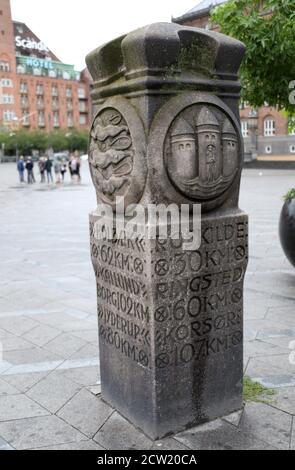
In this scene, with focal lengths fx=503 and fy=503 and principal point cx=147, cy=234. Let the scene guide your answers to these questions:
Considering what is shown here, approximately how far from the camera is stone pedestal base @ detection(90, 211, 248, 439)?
9.78ft

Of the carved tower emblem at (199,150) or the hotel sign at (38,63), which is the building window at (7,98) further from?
the carved tower emblem at (199,150)

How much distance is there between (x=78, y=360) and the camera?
440cm

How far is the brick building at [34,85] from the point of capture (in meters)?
82.6

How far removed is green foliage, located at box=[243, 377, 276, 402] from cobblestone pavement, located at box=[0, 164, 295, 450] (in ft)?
0.21

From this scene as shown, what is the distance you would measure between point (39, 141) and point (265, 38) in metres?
77.9

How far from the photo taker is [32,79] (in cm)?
8819

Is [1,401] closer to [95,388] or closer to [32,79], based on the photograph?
[95,388]

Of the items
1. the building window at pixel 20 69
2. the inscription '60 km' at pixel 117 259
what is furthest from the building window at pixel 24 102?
the inscription '60 km' at pixel 117 259

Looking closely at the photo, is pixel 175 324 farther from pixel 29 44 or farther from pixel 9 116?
pixel 29 44

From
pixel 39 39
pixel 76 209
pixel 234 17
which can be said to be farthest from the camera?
pixel 39 39

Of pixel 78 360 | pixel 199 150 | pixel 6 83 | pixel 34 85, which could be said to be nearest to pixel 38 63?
pixel 34 85

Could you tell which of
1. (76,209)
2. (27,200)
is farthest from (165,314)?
(27,200)

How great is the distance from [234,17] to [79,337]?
14.0 feet

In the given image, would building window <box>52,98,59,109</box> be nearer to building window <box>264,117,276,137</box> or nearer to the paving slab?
building window <box>264,117,276,137</box>
